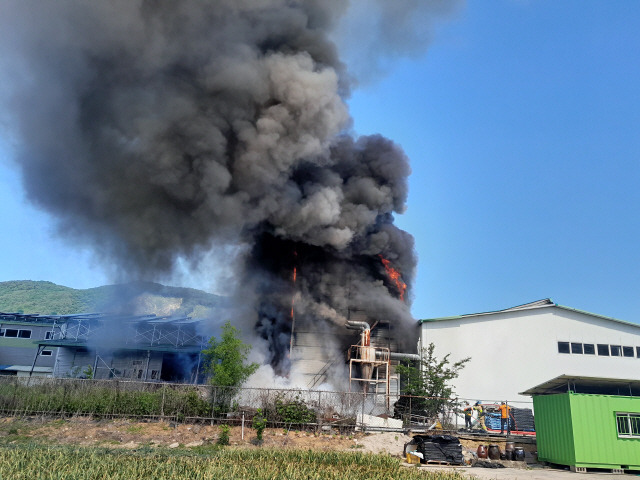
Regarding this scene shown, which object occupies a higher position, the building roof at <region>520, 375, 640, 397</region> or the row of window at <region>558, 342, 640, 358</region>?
the row of window at <region>558, 342, 640, 358</region>

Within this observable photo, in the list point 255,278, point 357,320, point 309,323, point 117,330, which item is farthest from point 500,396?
point 117,330

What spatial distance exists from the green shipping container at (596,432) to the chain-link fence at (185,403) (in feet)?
21.9

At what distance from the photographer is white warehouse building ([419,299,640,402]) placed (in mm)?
29422

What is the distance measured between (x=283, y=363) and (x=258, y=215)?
32.4 ft

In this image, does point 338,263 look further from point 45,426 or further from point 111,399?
point 45,426

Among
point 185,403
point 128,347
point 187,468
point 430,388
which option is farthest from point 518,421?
point 128,347

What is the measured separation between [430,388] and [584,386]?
314 inches

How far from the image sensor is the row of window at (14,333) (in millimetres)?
50028

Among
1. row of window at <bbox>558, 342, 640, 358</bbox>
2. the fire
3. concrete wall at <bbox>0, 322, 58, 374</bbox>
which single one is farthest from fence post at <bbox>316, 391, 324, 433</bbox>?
concrete wall at <bbox>0, 322, 58, 374</bbox>

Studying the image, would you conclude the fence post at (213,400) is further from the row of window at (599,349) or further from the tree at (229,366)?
the row of window at (599,349)

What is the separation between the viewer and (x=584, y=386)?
86.1ft

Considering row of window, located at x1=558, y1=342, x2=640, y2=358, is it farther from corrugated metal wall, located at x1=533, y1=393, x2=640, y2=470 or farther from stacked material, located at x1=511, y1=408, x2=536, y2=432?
corrugated metal wall, located at x1=533, y1=393, x2=640, y2=470

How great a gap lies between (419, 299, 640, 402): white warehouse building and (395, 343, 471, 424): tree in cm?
129

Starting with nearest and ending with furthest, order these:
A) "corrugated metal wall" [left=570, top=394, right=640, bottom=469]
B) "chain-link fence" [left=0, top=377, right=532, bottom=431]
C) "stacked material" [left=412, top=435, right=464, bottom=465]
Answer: "corrugated metal wall" [left=570, top=394, right=640, bottom=469] → "stacked material" [left=412, top=435, right=464, bottom=465] → "chain-link fence" [left=0, top=377, right=532, bottom=431]
